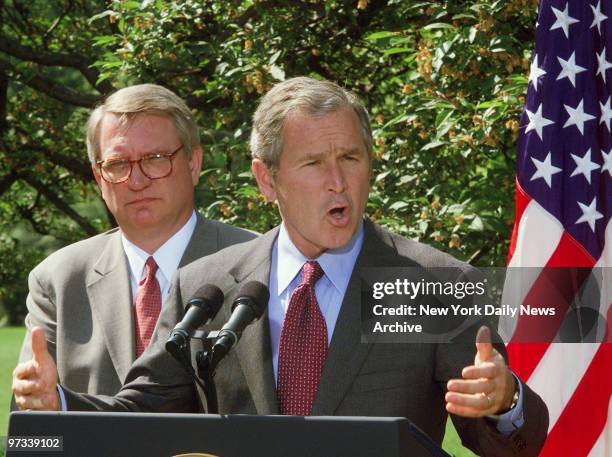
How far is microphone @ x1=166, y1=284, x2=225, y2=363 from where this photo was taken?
2770 millimetres

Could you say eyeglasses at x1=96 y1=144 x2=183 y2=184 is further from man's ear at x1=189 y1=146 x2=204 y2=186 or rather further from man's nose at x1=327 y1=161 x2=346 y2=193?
man's nose at x1=327 y1=161 x2=346 y2=193

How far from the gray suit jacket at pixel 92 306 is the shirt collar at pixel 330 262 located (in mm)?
952

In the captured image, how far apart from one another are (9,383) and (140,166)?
17.1m

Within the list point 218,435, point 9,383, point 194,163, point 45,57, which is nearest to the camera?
point 218,435

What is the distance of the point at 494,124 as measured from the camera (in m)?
6.58

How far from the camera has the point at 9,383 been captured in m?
20.6

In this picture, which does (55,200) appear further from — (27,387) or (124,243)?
(27,387)

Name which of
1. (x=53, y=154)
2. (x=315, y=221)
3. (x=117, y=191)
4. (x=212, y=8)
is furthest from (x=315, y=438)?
(x=53, y=154)

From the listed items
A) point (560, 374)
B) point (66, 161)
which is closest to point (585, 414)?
point (560, 374)

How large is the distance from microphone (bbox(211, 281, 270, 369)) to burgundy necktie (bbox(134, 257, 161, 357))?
139 centimetres

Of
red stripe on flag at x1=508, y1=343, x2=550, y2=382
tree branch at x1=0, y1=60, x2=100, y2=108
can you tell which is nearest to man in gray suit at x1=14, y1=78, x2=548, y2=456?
red stripe on flag at x1=508, y1=343, x2=550, y2=382

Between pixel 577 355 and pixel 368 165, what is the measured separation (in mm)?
2320

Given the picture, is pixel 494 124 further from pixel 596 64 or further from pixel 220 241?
pixel 220 241

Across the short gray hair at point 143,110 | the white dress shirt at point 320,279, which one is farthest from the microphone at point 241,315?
the short gray hair at point 143,110
